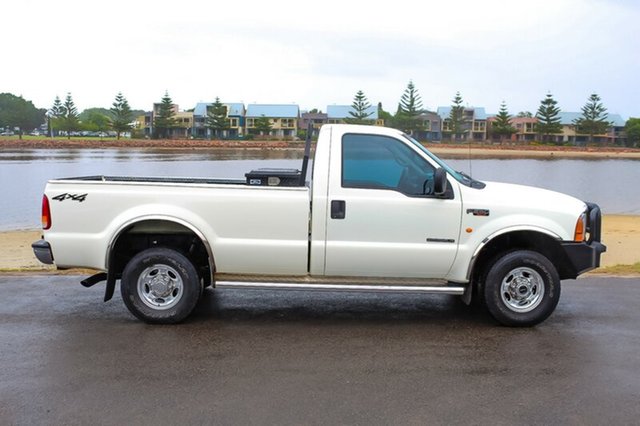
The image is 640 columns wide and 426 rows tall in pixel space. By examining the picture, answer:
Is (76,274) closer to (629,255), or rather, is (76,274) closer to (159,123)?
(629,255)

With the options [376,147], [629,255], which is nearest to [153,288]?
[376,147]

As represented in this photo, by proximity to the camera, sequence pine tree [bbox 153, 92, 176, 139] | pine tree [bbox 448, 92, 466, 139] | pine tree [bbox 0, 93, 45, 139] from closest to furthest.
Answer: pine tree [bbox 448, 92, 466, 139] → pine tree [bbox 153, 92, 176, 139] → pine tree [bbox 0, 93, 45, 139]

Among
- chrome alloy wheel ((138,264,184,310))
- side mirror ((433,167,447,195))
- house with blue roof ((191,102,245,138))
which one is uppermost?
house with blue roof ((191,102,245,138))

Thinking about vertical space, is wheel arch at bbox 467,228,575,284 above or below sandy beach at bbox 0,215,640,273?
above

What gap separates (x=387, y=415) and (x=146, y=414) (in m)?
1.58

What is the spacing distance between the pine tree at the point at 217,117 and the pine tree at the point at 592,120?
61.3 m

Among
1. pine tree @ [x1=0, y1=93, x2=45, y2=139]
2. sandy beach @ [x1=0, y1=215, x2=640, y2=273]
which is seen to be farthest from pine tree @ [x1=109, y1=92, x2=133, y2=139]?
sandy beach @ [x1=0, y1=215, x2=640, y2=273]

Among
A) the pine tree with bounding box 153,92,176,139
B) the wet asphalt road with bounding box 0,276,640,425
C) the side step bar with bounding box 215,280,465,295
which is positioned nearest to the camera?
the wet asphalt road with bounding box 0,276,640,425

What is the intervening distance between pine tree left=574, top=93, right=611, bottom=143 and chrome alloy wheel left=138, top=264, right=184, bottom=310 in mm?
117373

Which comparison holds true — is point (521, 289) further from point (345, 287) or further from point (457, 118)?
point (457, 118)

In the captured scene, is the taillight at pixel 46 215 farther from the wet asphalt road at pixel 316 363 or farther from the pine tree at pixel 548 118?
the pine tree at pixel 548 118

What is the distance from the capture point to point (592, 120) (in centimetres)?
11319

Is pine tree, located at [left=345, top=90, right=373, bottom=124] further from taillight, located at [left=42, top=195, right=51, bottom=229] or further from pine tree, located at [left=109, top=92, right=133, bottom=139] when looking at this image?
taillight, located at [left=42, top=195, right=51, bottom=229]

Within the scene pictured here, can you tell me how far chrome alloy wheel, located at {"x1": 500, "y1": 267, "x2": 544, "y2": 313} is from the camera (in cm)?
625
